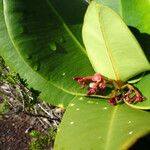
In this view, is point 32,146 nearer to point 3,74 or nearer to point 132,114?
point 3,74

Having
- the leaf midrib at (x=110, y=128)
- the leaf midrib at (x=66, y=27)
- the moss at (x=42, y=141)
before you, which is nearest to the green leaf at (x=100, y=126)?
the leaf midrib at (x=110, y=128)

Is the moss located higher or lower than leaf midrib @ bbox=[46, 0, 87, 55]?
lower

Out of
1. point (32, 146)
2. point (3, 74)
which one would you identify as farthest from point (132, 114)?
point (32, 146)

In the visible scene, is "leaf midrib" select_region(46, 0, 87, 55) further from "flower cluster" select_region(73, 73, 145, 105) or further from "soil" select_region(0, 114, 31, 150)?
"soil" select_region(0, 114, 31, 150)

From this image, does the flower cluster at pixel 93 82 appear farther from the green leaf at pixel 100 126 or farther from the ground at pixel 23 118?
the ground at pixel 23 118

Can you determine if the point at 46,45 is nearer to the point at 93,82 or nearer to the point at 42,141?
the point at 93,82

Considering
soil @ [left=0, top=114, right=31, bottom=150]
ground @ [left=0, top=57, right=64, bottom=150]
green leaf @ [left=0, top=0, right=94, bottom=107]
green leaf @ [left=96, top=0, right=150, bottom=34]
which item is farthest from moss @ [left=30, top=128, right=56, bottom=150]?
green leaf @ [left=96, top=0, right=150, bottom=34]
